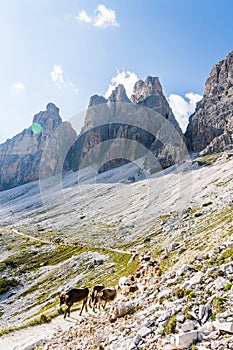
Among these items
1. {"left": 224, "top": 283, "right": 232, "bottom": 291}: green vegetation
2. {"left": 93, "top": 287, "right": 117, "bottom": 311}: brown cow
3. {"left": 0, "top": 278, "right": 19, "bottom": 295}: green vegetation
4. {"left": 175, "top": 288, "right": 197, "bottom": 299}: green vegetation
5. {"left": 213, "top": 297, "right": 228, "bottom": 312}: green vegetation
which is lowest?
{"left": 0, "top": 278, "right": 19, "bottom": 295}: green vegetation

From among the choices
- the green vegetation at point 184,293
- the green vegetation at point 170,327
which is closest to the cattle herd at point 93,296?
the green vegetation at point 184,293

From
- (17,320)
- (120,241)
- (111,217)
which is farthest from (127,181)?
(17,320)

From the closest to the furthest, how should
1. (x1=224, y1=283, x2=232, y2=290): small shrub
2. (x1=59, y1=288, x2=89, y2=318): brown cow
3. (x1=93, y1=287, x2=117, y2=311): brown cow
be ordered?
(x1=224, y1=283, x2=232, y2=290): small shrub → (x1=93, y1=287, x2=117, y2=311): brown cow → (x1=59, y1=288, x2=89, y2=318): brown cow

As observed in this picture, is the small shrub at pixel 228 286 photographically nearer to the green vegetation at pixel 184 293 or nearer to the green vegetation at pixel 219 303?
the green vegetation at pixel 219 303

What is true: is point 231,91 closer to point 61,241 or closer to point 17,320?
point 61,241

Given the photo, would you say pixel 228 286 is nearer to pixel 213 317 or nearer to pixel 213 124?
pixel 213 317

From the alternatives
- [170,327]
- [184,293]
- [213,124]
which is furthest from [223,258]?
[213,124]

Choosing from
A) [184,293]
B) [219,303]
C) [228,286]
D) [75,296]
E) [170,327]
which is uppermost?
[228,286]

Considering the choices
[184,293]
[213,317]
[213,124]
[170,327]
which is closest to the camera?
[213,317]

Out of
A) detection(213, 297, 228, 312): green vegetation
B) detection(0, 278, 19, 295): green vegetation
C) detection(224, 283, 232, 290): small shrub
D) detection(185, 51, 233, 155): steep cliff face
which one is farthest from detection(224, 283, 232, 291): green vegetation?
detection(185, 51, 233, 155): steep cliff face

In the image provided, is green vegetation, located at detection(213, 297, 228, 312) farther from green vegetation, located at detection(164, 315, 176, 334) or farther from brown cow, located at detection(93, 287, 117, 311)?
brown cow, located at detection(93, 287, 117, 311)

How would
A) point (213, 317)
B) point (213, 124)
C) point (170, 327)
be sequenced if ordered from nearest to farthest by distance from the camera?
point (213, 317) → point (170, 327) → point (213, 124)

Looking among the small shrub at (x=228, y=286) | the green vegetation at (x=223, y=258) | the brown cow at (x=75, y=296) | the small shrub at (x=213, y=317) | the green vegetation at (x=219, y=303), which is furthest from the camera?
the brown cow at (x=75, y=296)

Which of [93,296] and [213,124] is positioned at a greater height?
[213,124]
